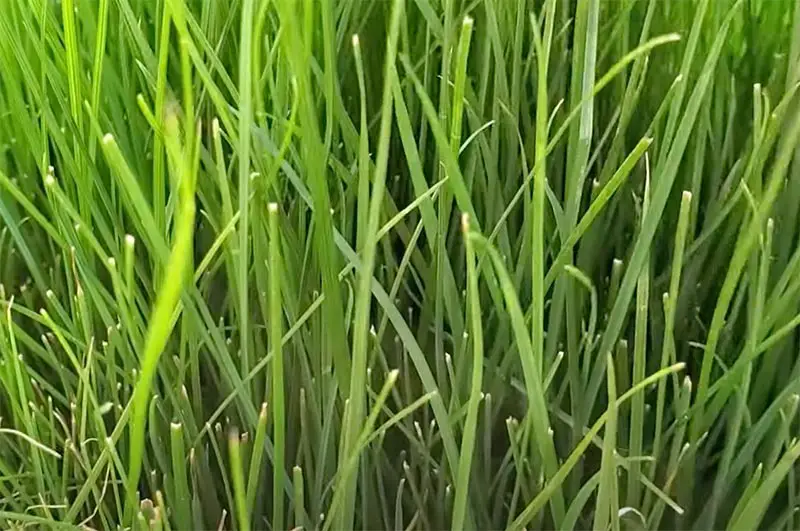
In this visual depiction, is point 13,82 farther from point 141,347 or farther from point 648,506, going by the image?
point 648,506

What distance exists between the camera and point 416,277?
351mm

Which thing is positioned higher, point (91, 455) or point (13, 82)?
point (13, 82)

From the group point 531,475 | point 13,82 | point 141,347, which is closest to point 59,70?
point 13,82

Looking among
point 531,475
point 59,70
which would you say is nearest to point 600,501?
point 531,475

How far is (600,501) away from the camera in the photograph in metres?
0.29

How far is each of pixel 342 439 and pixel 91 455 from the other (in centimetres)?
11

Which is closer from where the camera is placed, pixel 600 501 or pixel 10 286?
pixel 600 501

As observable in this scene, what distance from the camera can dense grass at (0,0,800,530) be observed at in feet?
0.97

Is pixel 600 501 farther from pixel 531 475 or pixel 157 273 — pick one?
pixel 157 273

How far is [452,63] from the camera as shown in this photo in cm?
36

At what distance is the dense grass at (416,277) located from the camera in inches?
11.7

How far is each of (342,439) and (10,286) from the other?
203 mm

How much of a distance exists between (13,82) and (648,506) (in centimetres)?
29

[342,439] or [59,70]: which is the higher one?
[59,70]
